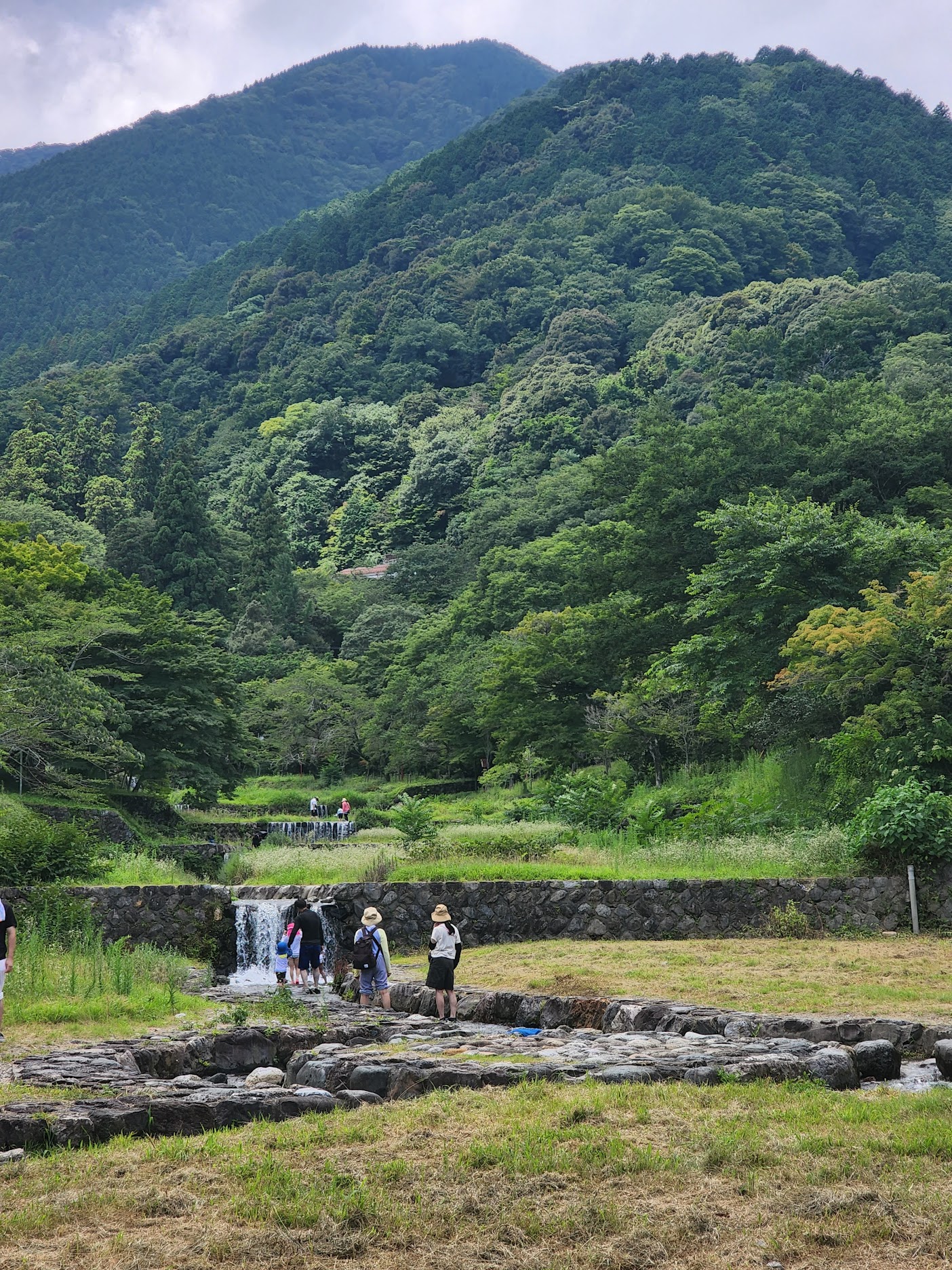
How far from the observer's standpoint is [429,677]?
4862 centimetres

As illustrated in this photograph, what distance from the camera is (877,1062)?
9.61 metres

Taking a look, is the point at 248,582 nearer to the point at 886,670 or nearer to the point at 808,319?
the point at 808,319

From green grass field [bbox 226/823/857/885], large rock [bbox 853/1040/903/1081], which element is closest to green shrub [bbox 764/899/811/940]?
green grass field [bbox 226/823/857/885]

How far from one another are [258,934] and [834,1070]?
14566 millimetres

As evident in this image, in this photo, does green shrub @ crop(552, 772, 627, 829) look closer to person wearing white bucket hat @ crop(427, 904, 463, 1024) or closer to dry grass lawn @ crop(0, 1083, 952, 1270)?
person wearing white bucket hat @ crop(427, 904, 463, 1024)

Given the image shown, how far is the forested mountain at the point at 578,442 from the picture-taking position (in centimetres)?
2823

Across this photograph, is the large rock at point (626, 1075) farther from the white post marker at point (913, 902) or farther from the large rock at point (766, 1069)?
the white post marker at point (913, 902)

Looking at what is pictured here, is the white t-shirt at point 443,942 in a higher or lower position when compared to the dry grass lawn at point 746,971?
higher

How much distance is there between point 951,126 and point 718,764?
504 ft

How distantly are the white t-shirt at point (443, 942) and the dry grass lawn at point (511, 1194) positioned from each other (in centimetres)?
631

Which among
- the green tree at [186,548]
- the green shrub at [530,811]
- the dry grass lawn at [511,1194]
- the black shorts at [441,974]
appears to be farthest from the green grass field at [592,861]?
the green tree at [186,548]

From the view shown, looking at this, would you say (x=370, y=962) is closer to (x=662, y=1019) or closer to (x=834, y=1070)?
(x=662, y=1019)

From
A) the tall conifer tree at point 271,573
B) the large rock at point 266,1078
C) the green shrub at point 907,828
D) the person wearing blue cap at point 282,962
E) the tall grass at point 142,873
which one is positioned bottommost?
the person wearing blue cap at point 282,962

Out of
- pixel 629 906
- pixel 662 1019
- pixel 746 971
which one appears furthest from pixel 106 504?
pixel 662 1019
